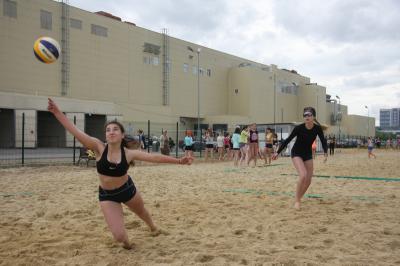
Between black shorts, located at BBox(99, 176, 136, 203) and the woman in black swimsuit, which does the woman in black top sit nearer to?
the woman in black swimsuit

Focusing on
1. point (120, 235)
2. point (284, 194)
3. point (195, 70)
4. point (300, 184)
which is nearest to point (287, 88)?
point (195, 70)

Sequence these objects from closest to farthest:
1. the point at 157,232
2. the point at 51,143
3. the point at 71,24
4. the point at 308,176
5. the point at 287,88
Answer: the point at 157,232, the point at 308,176, the point at 51,143, the point at 71,24, the point at 287,88

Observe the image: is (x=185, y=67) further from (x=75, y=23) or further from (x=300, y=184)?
(x=300, y=184)

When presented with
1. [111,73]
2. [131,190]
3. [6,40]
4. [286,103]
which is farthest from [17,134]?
[286,103]

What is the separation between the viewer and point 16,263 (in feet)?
11.8

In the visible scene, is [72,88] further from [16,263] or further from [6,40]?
[16,263]

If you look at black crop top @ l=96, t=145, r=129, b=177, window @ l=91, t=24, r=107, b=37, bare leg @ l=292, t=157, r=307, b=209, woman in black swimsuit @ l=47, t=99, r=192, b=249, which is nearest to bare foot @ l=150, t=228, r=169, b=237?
woman in black swimsuit @ l=47, t=99, r=192, b=249

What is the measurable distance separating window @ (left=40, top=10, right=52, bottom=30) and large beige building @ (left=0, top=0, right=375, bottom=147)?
0.09 metres

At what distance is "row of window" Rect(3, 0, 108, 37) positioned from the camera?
1216 inches

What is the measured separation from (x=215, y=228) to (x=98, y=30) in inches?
1446

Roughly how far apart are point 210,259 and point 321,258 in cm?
108

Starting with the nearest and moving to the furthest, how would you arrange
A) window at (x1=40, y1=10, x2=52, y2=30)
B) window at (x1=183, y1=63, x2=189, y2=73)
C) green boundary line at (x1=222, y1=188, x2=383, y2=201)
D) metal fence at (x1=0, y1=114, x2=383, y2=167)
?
green boundary line at (x1=222, y1=188, x2=383, y2=201), metal fence at (x1=0, y1=114, x2=383, y2=167), window at (x1=40, y1=10, x2=52, y2=30), window at (x1=183, y1=63, x2=189, y2=73)

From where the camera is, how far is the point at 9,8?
3105 centimetres

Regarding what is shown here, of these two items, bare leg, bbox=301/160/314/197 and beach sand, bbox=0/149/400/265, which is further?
bare leg, bbox=301/160/314/197
